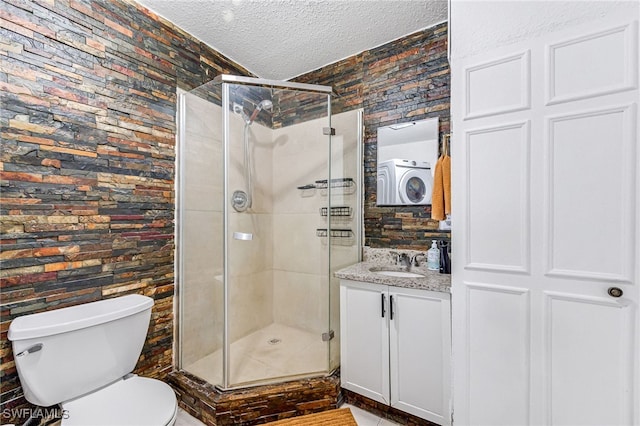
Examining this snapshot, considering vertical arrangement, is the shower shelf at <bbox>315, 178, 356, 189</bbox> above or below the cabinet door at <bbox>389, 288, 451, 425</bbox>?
above

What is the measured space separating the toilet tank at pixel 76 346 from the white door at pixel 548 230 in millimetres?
1692

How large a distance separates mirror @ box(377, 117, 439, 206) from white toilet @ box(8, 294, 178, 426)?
1760 mm

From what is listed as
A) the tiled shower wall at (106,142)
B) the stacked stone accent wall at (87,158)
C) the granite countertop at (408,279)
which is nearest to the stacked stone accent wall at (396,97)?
the tiled shower wall at (106,142)

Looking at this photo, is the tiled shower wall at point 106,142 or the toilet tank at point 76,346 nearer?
the toilet tank at point 76,346

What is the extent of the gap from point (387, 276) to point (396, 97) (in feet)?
4.47

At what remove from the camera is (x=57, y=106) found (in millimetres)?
1406

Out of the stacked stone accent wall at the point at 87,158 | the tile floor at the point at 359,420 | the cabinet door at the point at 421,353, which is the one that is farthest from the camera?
the tile floor at the point at 359,420

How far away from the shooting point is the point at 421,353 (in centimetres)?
155

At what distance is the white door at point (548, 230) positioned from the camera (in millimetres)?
1057

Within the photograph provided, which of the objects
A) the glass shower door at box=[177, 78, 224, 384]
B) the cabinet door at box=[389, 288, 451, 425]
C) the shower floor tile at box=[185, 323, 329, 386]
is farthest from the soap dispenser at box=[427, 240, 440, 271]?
the glass shower door at box=[177, 78, 224, 384]

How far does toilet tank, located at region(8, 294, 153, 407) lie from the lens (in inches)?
46.7

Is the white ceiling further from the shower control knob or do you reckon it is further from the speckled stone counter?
the shower control knob

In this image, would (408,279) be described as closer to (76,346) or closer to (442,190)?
(442,190)

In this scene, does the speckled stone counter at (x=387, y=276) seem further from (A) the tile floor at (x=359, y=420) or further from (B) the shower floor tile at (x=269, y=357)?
(A) the tile floor at (x=359, y=420)
